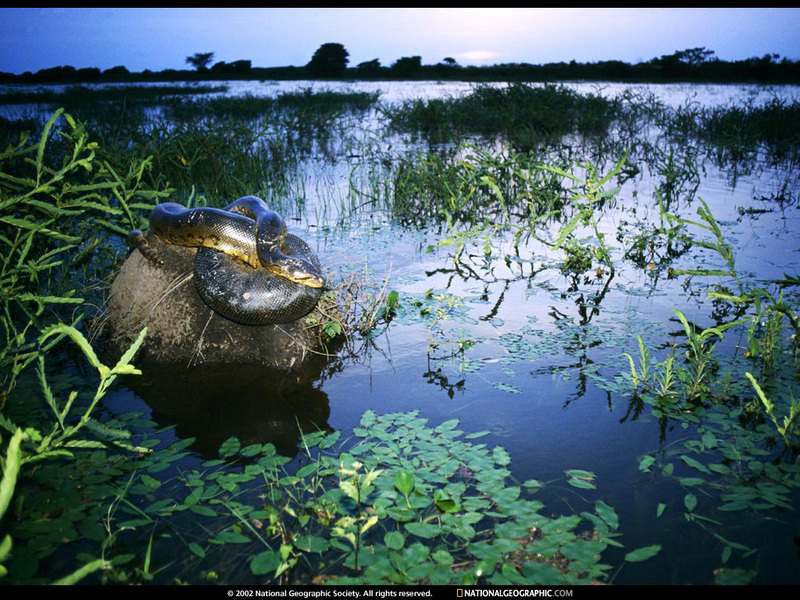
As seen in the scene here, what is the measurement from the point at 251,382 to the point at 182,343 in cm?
72

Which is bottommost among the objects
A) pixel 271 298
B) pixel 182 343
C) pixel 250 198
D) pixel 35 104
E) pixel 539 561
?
pixel 539 561

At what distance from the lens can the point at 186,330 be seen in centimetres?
430

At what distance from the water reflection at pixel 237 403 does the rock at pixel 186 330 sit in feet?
0.37

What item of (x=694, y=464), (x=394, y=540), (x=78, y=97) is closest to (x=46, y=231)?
(x=394, y=540)

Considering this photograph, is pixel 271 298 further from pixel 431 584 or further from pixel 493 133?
pixel 493 133

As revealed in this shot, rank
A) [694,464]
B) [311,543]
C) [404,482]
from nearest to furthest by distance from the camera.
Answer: [311,543]
[404,482]
[694,464]

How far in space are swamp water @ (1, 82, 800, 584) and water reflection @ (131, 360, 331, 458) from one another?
0.5 inches

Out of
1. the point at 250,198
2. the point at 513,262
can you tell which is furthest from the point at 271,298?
the point at 513,262

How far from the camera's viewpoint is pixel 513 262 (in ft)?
21.5

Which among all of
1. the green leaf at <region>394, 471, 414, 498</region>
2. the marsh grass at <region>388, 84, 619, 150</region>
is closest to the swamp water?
the green leaf at <region>394, 471, 414, 498</region>

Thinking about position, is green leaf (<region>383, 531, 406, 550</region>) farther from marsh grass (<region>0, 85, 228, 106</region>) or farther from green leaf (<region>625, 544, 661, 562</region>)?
marsh grass (<region>0, 85, 228, 106</region>)

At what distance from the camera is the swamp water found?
100 inches

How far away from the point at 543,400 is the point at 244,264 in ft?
8.30

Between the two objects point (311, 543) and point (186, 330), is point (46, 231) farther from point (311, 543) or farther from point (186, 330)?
point (311, 543)
